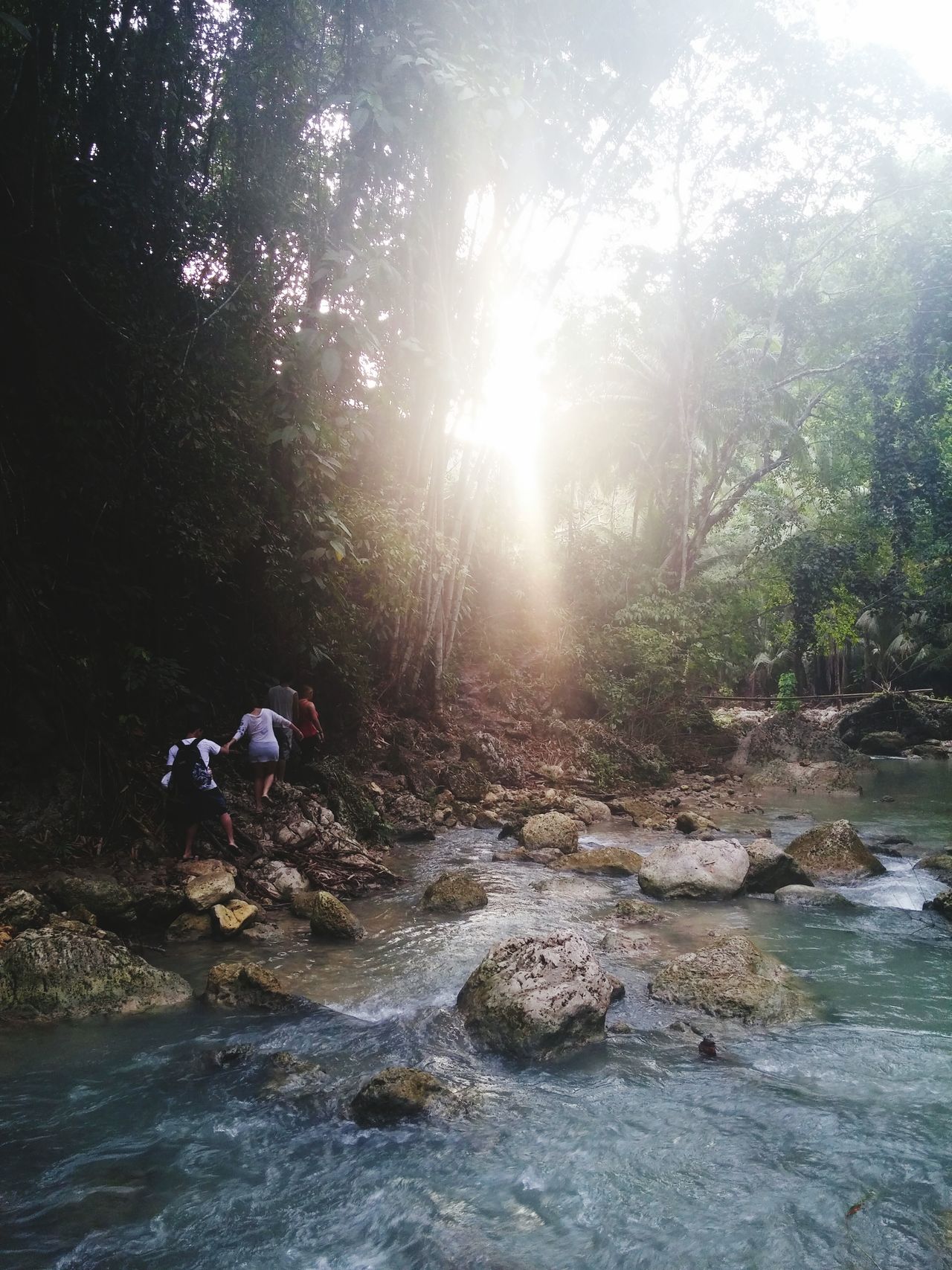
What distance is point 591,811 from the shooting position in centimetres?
1280

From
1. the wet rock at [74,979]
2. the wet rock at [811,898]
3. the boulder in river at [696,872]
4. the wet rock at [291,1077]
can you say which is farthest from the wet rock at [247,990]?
the wet rock at [811,898]

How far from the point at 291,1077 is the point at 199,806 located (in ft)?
12.6

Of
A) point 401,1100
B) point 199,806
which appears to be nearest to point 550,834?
point 199,806

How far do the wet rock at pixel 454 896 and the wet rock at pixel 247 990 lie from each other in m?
2.28

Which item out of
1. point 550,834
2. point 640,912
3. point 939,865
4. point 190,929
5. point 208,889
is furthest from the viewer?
point 550,834

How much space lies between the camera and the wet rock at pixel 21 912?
5289 millimetres

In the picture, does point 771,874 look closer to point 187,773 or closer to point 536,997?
point 536,997

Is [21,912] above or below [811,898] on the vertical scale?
above

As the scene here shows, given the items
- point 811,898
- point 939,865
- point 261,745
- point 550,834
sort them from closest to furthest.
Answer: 1. point 811,898
2. point 261,745
3. point 939,865
4. point 550,834

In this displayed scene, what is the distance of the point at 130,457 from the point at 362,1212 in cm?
591

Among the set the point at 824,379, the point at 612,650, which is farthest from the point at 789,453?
the point at 612,650

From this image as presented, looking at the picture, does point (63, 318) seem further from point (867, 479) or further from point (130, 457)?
point (867, 479)

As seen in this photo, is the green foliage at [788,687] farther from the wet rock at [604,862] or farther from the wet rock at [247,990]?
the wet rock at [247,990]

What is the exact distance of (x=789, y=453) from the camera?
77.3 feet
